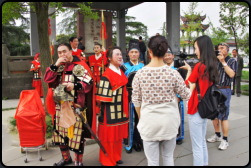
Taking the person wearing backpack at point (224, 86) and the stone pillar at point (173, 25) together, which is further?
the stone pillar at point (173, 25)

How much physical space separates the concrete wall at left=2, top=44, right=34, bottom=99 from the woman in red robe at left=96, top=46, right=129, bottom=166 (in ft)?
23.1

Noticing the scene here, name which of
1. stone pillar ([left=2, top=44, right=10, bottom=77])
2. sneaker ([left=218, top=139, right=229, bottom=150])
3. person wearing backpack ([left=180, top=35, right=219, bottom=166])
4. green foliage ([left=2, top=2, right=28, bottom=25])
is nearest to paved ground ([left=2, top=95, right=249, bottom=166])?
sneaker ([left=218, top=139, right=229, bottom=150])

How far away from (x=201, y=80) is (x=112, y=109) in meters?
1.30

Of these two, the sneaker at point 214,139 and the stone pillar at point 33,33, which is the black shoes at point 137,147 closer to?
the sneaker at point 214,139

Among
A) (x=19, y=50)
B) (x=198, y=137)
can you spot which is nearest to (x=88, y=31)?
(x=19, y=50)

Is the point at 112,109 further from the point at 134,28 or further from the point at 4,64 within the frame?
the point at 134,28

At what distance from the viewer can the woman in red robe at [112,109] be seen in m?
2.93

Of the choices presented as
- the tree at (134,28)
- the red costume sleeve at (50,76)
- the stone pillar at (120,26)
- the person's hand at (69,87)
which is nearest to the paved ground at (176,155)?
the person's hand at (69,87)

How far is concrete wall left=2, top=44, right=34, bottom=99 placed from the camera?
8516 mm

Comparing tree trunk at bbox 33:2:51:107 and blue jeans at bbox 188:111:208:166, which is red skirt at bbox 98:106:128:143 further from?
tree trunk at bbox 33:2:51:107

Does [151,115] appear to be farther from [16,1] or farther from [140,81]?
[16,1]

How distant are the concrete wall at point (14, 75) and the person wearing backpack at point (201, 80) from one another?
8.09m

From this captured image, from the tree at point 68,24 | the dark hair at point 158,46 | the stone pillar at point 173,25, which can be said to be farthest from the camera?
the tree at point 68,24

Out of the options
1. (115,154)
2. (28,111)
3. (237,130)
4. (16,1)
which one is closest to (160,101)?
(115,154)
